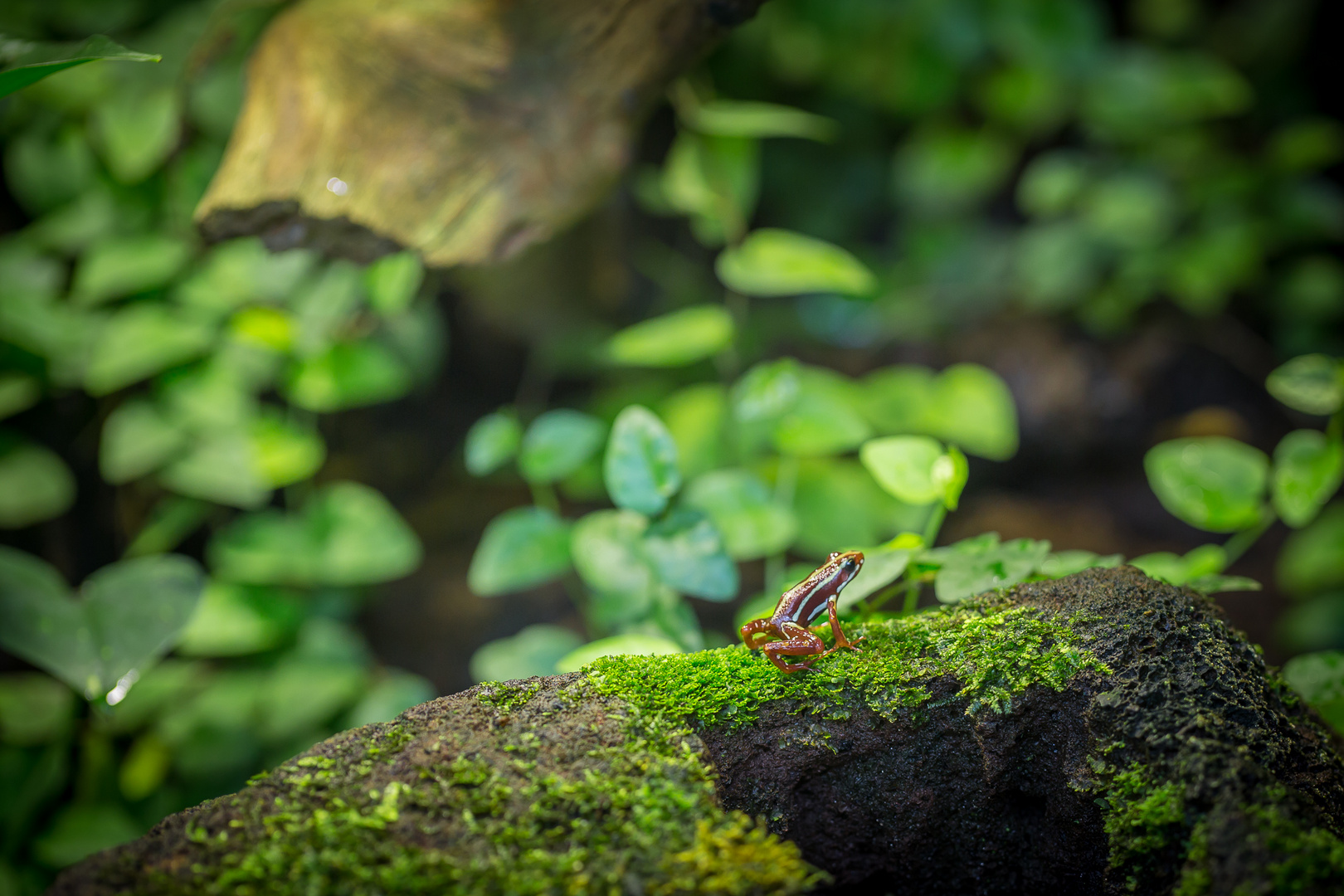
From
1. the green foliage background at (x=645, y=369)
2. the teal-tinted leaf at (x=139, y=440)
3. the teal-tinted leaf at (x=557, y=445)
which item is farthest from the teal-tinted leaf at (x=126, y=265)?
the teal-tinted leaf at (x=557, y=445)

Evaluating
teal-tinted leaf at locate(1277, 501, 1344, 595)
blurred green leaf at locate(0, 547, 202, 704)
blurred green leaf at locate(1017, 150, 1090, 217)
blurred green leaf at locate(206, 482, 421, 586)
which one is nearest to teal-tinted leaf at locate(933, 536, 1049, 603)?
blurred green leaf at locate(206, 482, 421, 586)

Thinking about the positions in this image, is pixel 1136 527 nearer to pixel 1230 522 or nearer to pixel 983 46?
pixel 1230 522

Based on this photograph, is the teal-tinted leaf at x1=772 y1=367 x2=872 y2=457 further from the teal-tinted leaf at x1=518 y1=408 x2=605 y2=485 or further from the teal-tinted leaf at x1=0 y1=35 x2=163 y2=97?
the teal-tinted leaf at x1=0 y1=35 x2=163 y2=97

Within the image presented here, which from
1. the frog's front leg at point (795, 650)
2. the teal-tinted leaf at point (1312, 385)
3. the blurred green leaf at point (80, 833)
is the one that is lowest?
the blurred green leaf at point (80, 833)

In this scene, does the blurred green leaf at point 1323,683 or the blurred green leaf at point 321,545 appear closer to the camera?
the blurred green leaf at point 1323,683

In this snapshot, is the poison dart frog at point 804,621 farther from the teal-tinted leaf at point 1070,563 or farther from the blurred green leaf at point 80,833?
the blurred green leaf at point 80,833

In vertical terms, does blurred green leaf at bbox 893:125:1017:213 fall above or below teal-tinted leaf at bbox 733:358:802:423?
above

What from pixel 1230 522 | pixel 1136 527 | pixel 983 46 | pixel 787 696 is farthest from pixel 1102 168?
pixel 787 696
